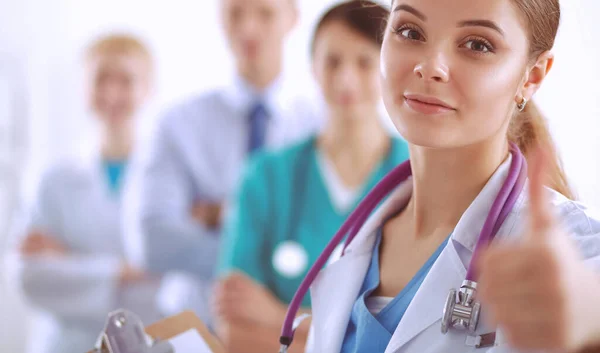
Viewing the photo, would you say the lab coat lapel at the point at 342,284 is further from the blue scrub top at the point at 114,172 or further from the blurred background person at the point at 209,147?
the blue scrub top at the point at 114,172

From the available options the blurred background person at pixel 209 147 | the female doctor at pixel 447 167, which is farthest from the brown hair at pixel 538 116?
the blurred background person at pixel 209 147

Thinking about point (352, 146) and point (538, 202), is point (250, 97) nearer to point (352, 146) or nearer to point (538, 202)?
point (352, 146)

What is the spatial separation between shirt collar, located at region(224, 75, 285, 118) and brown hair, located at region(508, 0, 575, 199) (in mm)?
1098

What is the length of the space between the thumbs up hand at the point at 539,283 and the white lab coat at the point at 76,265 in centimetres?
159

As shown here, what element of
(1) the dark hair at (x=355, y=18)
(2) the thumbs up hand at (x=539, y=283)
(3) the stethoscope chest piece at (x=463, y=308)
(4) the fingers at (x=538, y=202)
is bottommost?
(3) the stethoscope chest piece at (x=463, y=308)

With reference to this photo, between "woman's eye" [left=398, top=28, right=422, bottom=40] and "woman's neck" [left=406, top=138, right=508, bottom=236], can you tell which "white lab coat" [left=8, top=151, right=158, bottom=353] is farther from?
"woman's eye" [left=398, top=28, right=422, bottom=40]

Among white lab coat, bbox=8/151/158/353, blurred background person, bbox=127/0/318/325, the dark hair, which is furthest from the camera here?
white lab coat, bbox=8/151/158/353

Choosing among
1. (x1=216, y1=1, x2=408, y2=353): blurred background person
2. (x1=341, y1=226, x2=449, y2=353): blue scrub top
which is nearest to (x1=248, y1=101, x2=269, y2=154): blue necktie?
(x1=216, y1=1, x2=408, y2=353): blurred background person

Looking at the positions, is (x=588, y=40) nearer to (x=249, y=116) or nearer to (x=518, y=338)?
(x=249, y=116)

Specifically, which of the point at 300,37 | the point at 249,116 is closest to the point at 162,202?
the point at 249,116

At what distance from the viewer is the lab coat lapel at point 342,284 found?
2.34ft

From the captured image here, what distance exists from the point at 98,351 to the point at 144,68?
1.55m

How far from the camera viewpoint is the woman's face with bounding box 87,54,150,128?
6.79 ft

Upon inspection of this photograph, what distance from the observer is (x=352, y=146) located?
1.30m
